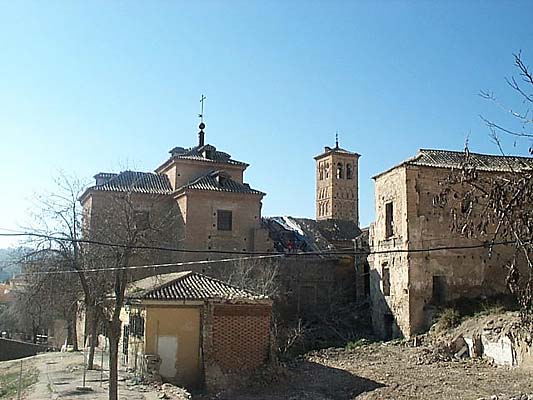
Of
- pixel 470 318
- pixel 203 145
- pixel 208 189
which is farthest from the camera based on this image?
pixel 203 145

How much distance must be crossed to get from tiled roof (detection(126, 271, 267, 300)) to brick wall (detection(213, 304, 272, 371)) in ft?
1.48

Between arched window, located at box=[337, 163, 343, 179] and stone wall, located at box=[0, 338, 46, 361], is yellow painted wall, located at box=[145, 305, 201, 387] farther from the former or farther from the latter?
arched window, located at box=[337, 163, 343, 179]

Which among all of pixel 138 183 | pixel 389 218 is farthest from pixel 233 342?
pixel 138 183

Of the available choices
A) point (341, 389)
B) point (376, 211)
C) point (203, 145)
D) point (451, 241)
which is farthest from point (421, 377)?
point (203, 145)

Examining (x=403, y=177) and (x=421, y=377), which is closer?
(x=421, y=377)

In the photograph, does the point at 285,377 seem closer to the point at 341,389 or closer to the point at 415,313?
the point at 341,389

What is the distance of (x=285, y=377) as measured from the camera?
2039cm

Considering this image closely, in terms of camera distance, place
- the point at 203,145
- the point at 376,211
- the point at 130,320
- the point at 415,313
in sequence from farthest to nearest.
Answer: the point at 203,145, the point at 376,211, the point at 415,313, the point at 130,320

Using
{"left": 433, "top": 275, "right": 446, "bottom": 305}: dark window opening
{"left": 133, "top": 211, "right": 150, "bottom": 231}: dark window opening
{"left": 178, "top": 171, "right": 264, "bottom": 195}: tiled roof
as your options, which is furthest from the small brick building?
{"left": 178, "top": 171, "right": 264, "bottom": 195}: tiled roof

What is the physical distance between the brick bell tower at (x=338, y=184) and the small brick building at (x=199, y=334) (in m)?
44.5

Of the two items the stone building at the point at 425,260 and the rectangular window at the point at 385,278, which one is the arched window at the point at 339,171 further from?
the stone building at the point at 425,260

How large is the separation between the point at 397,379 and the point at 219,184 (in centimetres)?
1755

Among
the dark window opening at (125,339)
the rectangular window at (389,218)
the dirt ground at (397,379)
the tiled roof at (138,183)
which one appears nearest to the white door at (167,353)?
the dirt ground at (397,379)

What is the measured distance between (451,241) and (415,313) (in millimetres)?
3770
